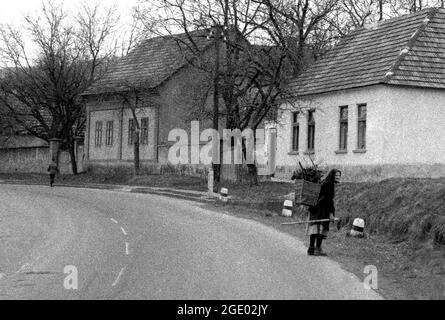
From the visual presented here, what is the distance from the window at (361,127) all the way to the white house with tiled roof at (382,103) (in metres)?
0.03

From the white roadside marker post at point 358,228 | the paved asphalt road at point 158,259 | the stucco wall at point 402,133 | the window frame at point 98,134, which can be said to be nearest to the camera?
the paved asphalt road at point 158,259

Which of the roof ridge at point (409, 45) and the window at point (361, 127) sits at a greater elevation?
the roof ridge at point (409, 45)

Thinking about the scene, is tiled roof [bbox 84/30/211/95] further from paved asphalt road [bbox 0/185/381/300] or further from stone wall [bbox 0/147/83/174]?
paved asphalt road [bbox 0/185/381/300]

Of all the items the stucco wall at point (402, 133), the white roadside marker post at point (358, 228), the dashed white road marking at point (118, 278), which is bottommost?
the dashed white road marking at point (118, 278)

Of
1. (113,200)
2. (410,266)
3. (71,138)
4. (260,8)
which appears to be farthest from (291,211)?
(71,138)

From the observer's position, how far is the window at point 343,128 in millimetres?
34969

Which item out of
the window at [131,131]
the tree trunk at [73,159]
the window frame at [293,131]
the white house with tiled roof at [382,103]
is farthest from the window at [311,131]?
the tree trunk at [73,159]

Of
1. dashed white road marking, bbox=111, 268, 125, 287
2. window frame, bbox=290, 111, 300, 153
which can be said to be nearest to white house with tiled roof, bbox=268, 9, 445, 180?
window frame, bbox=290, 111, 300, 153

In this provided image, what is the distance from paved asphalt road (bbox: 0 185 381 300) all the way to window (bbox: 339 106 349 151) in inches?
385

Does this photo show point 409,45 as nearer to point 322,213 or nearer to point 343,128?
point 343,128

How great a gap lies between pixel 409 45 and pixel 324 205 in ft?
58.2

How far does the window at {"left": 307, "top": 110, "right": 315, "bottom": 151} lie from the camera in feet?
124

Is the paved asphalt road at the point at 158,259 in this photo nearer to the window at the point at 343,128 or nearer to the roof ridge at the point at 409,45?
the roof ridge at the point at 409,45

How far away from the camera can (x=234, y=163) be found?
4244 centimetres
